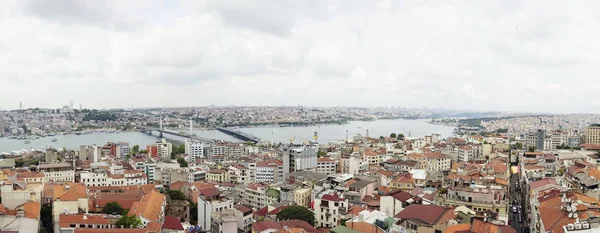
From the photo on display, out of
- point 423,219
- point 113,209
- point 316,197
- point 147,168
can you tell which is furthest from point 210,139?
point 423,219

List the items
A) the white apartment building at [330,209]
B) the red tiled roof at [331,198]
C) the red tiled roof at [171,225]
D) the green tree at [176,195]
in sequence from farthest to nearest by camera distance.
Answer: the green tree at [176,195] → the red tiled roof at [331,198] → the white apartment building at [330,209] → the red tiled roof at [171,225]

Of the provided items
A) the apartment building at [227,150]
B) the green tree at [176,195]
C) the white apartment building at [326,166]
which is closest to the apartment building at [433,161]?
the white apartment building at [326,166]

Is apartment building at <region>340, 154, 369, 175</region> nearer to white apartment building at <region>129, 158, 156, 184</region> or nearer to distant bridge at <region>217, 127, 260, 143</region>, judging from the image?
white apartment building at <region>129, 158, 156, 184</region>

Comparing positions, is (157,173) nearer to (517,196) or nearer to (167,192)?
(167,192)

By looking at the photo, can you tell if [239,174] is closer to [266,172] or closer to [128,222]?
[266,172]

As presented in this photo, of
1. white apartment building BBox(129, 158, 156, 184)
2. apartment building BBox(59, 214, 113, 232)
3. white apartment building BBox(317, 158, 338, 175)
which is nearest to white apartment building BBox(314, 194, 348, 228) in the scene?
apartment building BBox(59, 214, 113, 232)

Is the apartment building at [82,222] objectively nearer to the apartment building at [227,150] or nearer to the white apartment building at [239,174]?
the white apartment building at [239,174]
